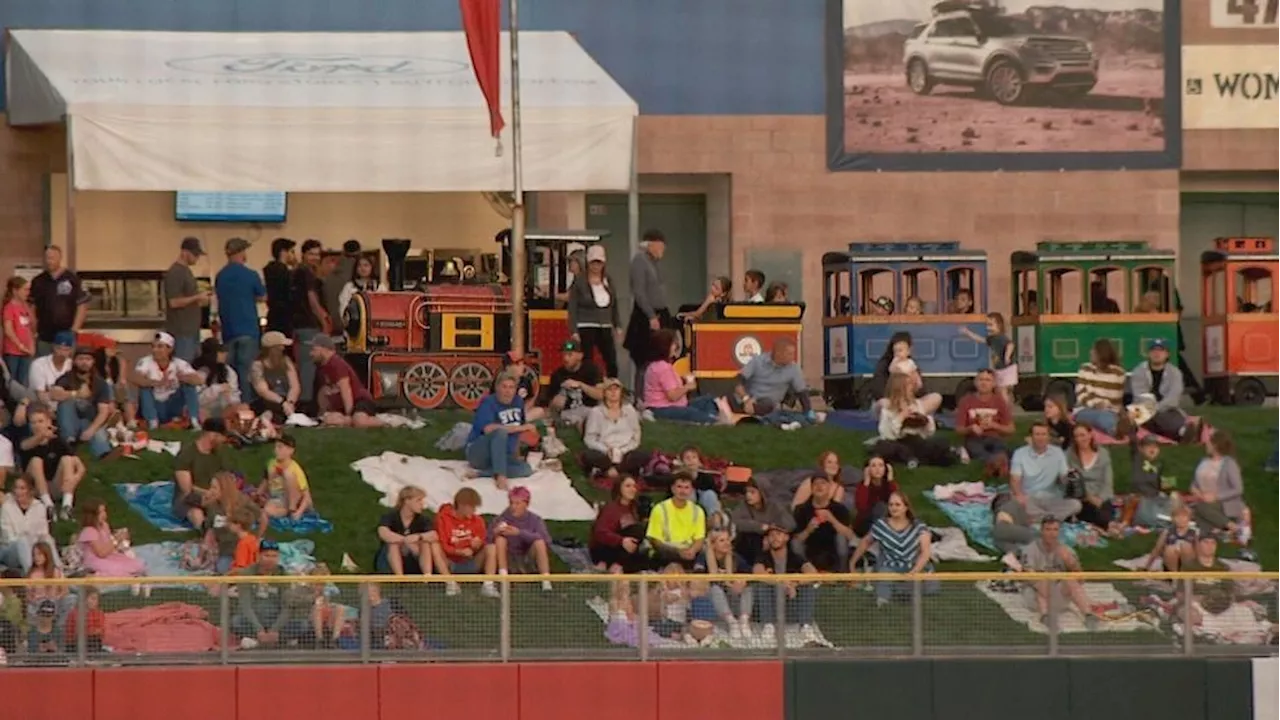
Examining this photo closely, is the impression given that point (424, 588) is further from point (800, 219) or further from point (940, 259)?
point (800, 219)

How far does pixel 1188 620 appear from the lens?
21484mm

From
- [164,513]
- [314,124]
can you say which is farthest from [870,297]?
[164,513]

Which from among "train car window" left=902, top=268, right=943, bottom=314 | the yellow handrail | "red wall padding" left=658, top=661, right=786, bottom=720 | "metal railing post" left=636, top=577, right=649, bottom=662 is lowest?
"red wall padding" left=658, top=661, right=786, bottom=720

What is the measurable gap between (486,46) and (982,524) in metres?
6.66

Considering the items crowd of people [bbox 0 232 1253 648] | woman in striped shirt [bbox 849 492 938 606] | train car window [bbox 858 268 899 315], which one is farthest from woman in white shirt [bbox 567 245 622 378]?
woman in striped shirt [bbox 849 492 938 606]

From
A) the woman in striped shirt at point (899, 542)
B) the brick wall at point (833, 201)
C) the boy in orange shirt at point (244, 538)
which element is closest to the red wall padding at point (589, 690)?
the woman in striped shirt at point (899, 542)

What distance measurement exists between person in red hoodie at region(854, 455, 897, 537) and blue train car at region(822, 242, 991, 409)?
4.97 m

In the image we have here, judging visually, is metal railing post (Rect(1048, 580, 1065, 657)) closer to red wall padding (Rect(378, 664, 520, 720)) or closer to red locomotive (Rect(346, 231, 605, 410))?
red wall padding (Rect(378, 664, 520, 720))

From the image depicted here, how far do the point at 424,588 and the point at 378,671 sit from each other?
0.64m

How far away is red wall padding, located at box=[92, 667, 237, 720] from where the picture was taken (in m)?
20.8

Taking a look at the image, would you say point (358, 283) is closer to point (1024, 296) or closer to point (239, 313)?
point (239, 313)

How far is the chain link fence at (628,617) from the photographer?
20781mm

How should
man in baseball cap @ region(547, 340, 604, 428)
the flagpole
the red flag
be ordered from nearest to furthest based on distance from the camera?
man in baseball cap @ region(547, 340, 604, 428) < the flagpole < the red flag

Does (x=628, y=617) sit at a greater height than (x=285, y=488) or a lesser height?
lesser
